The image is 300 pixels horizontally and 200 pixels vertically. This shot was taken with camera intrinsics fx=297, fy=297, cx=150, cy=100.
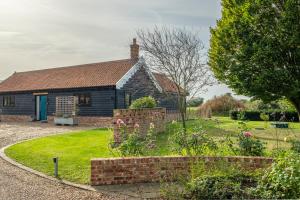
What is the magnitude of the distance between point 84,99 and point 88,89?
1055 millimetres

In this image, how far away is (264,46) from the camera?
13.9m

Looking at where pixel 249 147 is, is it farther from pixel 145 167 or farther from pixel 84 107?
pixel 84 107

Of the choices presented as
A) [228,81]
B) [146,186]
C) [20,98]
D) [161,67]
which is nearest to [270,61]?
[228,81]

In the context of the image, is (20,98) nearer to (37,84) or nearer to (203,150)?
(37,84)

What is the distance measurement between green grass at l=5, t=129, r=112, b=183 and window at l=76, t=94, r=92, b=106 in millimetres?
11404

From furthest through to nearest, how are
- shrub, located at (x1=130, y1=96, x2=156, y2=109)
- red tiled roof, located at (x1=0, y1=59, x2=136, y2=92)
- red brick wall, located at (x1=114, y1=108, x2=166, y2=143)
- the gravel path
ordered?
red tiled roof, located at (x1=0, y1=59, x2=136, y2=92)
shrub, located at (x1=130, y1=96, x2=156, y2=109)
red brick wall, located at (x1=114, y1=108, x2=166, y2=143)
the gravel path

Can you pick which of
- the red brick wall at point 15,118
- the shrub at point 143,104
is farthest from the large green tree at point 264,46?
the red brick wall at point 15,118

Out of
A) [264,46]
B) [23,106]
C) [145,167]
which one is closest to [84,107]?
[23,106]

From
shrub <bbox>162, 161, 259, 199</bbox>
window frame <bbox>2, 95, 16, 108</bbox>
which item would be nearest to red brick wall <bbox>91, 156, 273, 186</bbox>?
shrub <bbox>162, 161, 259, 199</bbox>

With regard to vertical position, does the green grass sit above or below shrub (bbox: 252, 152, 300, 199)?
below

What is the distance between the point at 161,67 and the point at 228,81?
389cm

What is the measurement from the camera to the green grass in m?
8.02

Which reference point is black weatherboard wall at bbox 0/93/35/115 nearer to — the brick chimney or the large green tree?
the brick chimney

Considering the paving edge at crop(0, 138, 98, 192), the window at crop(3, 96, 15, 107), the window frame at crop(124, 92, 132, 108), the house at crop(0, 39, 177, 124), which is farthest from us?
the window at crop(3, 96, 15, 107)
